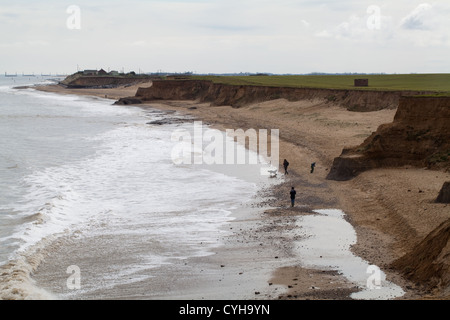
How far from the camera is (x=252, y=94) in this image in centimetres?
7450

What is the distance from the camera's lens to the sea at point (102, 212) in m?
15.5

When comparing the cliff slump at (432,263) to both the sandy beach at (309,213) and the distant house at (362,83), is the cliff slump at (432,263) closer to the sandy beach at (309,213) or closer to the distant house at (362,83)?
the sandy beach at (309,213)

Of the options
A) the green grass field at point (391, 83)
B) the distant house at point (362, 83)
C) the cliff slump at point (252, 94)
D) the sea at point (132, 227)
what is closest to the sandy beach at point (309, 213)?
the sea at point (132, 227)

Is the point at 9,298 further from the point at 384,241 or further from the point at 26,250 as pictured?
the point at 384,241

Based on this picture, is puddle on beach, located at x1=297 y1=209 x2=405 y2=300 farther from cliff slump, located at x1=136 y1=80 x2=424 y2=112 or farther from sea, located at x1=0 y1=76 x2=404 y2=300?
cliff slump, located at x1=136 y1=80 x2=424 y2=112

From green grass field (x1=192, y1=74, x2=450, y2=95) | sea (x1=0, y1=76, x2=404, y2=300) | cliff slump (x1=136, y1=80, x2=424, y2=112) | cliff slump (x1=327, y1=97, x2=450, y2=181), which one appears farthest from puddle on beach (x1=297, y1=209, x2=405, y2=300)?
green grass field (x1=192, y1=74, x2=450, y2=95)

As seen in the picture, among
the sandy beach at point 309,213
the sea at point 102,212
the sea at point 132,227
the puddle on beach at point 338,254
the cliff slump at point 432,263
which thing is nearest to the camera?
the cliff slump at point 432,263

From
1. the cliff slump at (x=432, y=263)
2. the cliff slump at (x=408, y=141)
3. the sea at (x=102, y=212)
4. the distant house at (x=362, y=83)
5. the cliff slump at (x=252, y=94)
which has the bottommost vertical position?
the sea at (x=102, y=212)

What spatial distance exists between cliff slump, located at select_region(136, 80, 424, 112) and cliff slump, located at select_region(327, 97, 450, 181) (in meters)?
18.0

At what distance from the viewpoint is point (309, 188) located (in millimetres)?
25469

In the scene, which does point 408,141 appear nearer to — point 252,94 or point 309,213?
point 309,213

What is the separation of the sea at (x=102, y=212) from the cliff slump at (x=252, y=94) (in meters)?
20.8

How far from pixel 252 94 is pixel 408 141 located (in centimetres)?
4937

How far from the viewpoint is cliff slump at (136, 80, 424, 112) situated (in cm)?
5166
